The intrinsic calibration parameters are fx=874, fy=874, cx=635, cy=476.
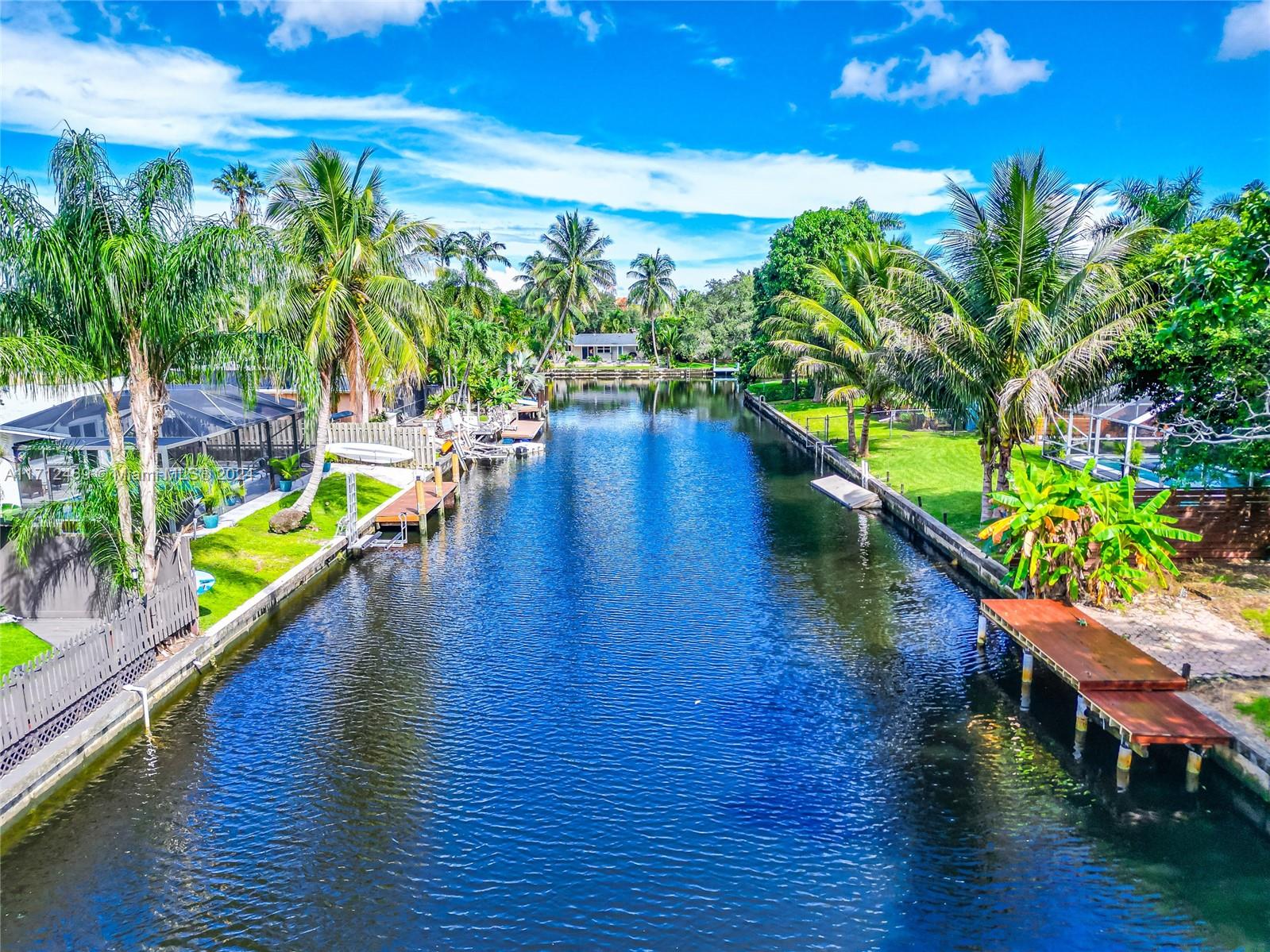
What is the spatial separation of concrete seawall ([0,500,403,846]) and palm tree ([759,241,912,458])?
92.7 feet

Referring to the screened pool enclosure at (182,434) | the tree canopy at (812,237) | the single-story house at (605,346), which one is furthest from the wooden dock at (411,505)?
the single-story house at (605,346)

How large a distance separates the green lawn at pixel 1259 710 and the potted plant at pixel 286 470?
32029mm

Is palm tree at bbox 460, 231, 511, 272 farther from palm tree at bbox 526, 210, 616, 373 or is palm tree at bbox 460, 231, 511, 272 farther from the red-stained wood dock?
the red-stained wood dock

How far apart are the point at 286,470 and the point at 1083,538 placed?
28726 millimetres

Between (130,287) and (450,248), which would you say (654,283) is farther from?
(130,287)

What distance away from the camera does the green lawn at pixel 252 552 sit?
76.0 feet

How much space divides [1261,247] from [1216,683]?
8.52 metres

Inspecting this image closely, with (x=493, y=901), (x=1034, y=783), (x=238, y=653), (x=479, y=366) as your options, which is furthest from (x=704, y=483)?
(x=493, y=901)

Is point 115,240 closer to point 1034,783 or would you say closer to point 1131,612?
point 1034,783

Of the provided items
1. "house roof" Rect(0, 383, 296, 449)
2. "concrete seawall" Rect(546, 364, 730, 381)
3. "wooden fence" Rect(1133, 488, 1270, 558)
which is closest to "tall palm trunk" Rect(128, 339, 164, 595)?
"house roof" Rect(0, 383, 296, 449)

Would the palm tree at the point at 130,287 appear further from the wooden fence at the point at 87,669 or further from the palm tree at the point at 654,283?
the palm tree at the point at 654,283

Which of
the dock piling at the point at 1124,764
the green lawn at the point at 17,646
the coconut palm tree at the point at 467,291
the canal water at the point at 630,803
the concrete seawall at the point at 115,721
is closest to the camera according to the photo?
the canal water at the point at 630,803

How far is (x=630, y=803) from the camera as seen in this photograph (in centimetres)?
1468

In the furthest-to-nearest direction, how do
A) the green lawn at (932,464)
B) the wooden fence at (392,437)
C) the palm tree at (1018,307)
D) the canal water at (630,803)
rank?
the wooden fence at (392,437), the green lawn at (932,464), the palm tree at (1018,307), the canal water at (630,803)
